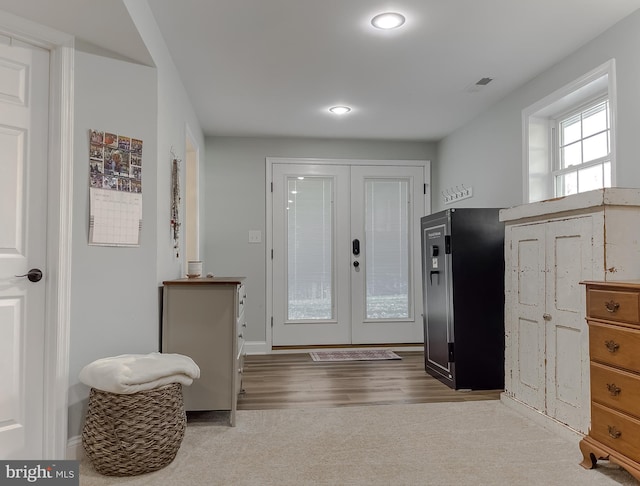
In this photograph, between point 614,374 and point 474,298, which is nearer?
point 614,374

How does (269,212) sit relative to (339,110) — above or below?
below

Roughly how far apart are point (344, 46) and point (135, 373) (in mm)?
2274

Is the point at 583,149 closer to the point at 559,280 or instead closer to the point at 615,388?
the point at 559,280

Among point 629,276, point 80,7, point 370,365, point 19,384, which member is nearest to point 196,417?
point 19,384

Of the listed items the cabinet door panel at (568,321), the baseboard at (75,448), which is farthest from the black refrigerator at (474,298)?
the baseboard at (75,448)

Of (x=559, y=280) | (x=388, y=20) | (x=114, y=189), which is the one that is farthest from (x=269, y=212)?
(x=559, y=280)

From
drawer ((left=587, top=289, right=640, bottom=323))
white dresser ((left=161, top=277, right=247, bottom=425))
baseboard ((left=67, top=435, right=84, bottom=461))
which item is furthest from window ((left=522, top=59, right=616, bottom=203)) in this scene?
baseboard ((left=67, top=435, right=84, bottom=461))

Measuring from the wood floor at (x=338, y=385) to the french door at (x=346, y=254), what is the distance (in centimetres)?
59

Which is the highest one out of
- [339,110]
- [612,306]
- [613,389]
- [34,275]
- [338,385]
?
[339,110]

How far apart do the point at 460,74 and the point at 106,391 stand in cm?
307

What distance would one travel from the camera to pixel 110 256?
8.11 feet

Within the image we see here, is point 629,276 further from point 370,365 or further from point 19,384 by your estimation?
point 19,384

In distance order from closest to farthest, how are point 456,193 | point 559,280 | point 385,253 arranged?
point 559,280 < point 456,193 < point 385,253

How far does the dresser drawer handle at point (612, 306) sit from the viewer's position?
2.04 m
